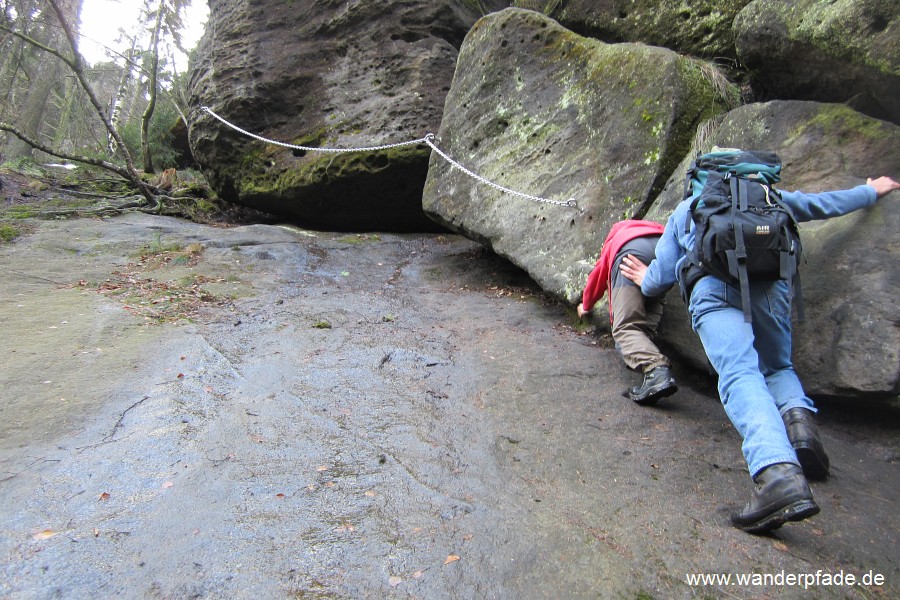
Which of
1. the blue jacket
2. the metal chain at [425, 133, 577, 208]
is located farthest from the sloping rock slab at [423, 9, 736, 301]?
the blue jacket

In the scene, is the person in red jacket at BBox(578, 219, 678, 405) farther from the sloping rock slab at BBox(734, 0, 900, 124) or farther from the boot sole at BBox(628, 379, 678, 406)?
the sloping rock slab at BBox(734, 0, 900, 124)

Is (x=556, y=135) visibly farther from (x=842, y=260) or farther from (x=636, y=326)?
(x=842, y=260)

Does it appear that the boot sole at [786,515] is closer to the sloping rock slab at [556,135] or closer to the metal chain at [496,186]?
the sloping rock slab at [556,135]

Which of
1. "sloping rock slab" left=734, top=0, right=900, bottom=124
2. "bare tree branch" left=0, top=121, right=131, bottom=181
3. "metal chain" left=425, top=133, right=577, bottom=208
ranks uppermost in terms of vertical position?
"sloping rock slab" left=734, top=0, right=900, bottom=124

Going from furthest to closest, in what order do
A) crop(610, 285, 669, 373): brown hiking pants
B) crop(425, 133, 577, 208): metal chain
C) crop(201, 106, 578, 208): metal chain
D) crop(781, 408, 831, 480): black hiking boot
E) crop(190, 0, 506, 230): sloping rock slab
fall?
crop(190, 0, 506, 230): sloping rock slab, crop(201, 106, 578, 208): metal chain, crop(425, 133, 577, 208): metal chain, crop(610, 285, 669, 373): brown hiking pants, crop(781, 408, 831, 480): black hiking boot

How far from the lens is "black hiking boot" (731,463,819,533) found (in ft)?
7.83

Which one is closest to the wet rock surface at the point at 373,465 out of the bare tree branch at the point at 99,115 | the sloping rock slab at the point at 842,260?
the sloping rock slab at the point at 842,260

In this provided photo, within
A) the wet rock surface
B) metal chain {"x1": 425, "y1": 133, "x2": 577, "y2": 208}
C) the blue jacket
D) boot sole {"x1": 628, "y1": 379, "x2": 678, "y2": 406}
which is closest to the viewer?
the wet rock surface

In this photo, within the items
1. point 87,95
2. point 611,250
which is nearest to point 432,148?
point 611,250

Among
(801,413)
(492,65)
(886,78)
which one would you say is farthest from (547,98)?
(801,413)

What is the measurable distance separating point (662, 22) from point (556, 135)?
1.80m

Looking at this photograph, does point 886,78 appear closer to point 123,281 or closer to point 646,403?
point 646,403

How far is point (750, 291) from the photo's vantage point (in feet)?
10.1

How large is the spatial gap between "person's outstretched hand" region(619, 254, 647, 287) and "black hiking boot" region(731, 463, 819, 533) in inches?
73.0
